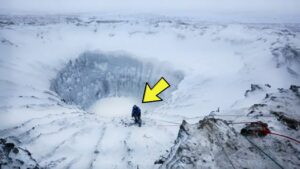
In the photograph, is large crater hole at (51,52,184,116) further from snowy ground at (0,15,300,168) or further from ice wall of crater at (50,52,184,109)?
snowy ground at (0,15,300,168)

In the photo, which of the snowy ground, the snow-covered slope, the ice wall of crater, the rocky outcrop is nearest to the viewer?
the rocky outcrop

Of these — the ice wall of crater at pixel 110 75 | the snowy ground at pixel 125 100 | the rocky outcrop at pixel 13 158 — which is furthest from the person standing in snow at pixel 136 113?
the ice wall of crater at pixel 110 75

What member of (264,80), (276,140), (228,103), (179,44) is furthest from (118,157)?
(179,44)

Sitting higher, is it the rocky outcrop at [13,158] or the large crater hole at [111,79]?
the rocky outcrop at [13,158]

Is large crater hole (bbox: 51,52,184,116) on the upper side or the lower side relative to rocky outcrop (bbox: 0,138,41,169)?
lower

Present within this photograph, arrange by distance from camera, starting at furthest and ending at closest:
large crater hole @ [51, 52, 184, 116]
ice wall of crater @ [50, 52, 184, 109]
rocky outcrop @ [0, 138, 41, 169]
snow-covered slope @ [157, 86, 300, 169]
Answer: ice wall of crater @ [50, 52, 184, 109]
large crater hole @ [51, 52, 184, 116]
snow-covered slope @ [157, 86, 300, 169]
rocky outcrop @ [0, 138, 41, 169]

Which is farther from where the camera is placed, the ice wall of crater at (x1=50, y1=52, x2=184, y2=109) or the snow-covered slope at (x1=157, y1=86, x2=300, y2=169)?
the ice wall of crater at (x1=50, y1=52, x2=184, y2=109)

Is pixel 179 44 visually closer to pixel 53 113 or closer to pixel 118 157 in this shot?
pixel 53 113

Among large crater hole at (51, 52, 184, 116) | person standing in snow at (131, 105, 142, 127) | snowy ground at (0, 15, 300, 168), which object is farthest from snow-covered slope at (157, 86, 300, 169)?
large crater hole at (51, 52, 184, 116)

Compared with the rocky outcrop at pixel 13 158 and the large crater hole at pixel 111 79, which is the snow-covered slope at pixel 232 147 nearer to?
the rocky outcrop at pixel 13 158
